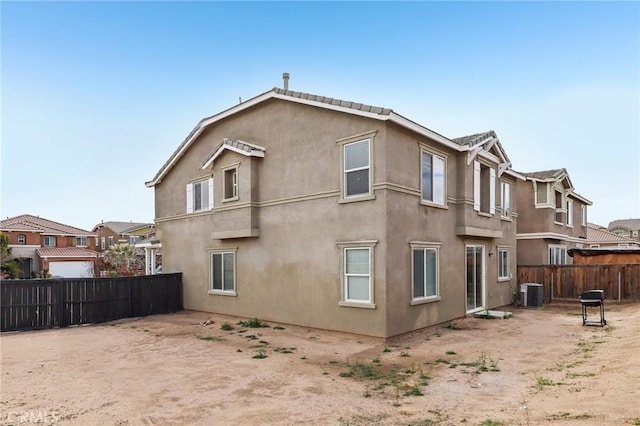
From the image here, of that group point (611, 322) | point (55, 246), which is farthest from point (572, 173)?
point (55, 246)

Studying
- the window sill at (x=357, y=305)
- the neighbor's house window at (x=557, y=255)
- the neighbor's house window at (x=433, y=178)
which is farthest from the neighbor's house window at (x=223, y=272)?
the neighbor's house window at (x=557, y=255)

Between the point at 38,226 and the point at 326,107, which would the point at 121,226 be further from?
the point at 326,107

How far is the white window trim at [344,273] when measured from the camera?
36.9 ft

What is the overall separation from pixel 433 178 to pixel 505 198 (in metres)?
6.75

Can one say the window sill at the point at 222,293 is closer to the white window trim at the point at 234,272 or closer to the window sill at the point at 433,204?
the white window trim at the point at 234,272

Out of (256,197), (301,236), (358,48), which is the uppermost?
(358,48)

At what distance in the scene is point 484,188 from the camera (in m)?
15.6

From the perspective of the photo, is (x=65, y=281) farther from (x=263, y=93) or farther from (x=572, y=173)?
(x=572, y=173)

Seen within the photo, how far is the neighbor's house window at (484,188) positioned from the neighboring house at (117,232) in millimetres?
49430

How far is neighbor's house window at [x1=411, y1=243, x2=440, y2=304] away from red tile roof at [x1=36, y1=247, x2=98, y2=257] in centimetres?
3894

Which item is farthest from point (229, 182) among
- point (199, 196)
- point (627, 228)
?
point (627, 228)

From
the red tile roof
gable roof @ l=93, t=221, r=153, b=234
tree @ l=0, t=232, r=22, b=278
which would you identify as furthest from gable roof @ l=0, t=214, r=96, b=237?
gable roof @ l=93, t=221, r=153, b=234

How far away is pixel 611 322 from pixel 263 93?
45.8 ft

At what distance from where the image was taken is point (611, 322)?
527 inches
